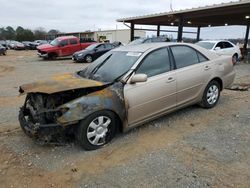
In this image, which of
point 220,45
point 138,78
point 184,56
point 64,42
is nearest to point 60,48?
point 64,42

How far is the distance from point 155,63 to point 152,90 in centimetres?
56

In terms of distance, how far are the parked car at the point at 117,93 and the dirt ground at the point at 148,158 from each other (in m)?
0.30

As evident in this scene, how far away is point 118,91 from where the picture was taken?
13.6 feet

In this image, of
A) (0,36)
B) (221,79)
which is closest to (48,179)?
(221,79)

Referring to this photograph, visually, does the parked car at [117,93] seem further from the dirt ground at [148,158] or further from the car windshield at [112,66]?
the dirt ground at [148,158]

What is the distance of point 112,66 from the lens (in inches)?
189

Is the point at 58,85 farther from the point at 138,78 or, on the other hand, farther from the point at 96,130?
the point at 138,78

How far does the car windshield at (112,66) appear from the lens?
14.8 feet

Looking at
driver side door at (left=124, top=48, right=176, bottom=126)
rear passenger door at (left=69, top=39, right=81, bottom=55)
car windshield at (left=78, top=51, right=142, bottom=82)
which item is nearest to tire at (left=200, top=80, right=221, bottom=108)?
driver side door at (left=124, top=48, right=176, bottom=126)

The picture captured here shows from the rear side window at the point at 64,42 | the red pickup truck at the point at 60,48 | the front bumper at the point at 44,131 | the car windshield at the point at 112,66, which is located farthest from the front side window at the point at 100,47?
the front bumper at the point at 44,131

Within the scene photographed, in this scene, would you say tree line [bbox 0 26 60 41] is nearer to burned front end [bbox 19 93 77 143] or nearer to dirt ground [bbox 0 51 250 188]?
dirt ground [bbox 0 51 250 188]

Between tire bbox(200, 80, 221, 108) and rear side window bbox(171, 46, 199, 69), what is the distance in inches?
26.1

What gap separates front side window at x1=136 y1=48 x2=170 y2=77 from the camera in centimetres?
459

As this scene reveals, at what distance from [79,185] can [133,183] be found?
66 cm
